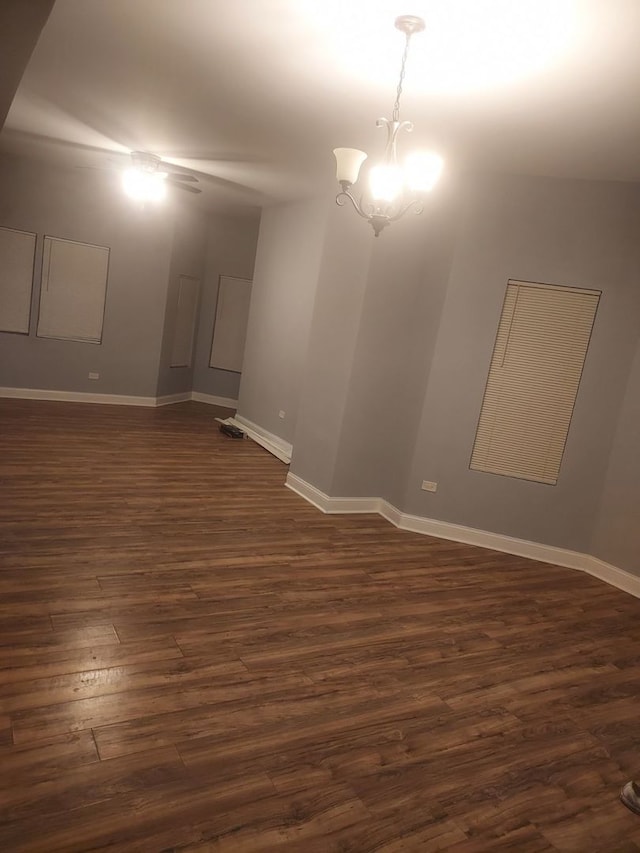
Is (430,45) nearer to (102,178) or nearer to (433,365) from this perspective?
(433,365)

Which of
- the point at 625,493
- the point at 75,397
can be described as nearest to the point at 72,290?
the point at 75,397

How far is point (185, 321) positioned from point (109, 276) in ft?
4.64

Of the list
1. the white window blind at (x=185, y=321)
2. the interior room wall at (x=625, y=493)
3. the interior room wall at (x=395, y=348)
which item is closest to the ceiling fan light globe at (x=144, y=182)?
the interior room wall at (x=395, y=348)

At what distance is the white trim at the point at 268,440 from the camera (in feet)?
21.8

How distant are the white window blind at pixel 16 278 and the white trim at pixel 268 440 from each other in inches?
120

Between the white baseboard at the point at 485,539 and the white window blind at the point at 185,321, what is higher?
the white window blind at the point at 185,321

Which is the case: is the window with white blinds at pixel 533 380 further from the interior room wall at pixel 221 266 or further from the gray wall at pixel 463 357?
the interior room wall at pixel 221 266

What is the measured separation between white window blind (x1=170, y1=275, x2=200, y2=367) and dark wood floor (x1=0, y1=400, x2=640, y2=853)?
13.8ft

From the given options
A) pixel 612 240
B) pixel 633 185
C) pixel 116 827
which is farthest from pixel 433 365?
pixel 116 827

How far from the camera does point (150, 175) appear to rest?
18.6ft

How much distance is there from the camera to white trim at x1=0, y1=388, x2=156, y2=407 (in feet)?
24.5

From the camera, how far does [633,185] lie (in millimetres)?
4219

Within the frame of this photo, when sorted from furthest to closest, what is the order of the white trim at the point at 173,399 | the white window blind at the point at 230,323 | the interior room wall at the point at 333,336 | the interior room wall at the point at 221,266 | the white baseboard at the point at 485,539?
1. the white window blind at the point at 230,323
2. the interior room wall at the point at 221,266
3. the white trim at the point at 173,399
4. the interior room wall at the point at 333,336
5. the white baseboard at the point at 485,539

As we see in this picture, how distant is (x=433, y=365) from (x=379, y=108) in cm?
205
